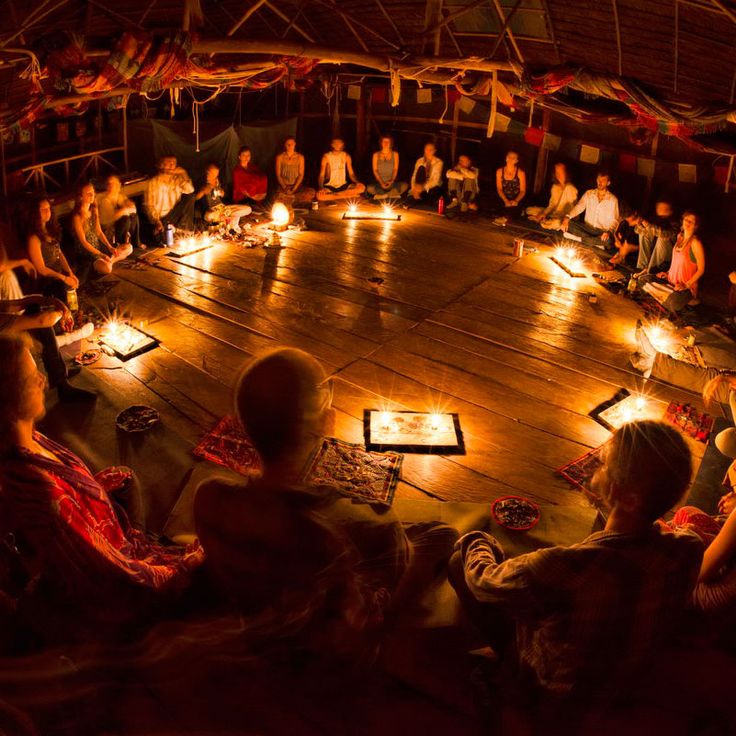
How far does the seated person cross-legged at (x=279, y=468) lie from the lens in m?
1.93

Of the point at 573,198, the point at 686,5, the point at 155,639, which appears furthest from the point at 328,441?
the point at 573,198

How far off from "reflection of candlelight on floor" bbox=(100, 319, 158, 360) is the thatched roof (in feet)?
6.70

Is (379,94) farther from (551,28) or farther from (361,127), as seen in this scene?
(551,28)

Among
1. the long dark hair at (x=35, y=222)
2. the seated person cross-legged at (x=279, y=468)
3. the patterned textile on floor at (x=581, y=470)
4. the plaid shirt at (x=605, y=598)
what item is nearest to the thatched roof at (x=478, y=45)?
the long dark hair at (x=35, y=222)

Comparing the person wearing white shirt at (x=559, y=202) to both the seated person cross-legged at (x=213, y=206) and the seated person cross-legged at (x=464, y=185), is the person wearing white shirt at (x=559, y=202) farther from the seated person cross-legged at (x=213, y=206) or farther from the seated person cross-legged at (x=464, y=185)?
the seated person cross-legged at (x=213, y=206)

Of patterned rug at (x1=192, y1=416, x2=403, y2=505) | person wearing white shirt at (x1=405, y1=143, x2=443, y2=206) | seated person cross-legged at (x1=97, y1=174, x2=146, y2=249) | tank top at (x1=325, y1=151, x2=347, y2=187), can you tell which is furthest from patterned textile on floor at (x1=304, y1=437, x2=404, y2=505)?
tank top at (x1=325, y1=151, x2=347, y2=187)

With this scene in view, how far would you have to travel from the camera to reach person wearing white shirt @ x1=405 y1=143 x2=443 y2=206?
1111cm

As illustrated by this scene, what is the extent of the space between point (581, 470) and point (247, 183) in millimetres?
7539

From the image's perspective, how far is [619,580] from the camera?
2.06 metres

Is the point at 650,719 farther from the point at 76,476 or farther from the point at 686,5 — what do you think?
the point at 686,5

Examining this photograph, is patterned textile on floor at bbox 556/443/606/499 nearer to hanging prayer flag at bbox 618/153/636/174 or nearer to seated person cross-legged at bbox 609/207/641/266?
seated person cross-legged at bbox 609/207/641/266

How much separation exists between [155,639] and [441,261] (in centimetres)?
673

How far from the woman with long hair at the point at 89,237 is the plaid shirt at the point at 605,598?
22.1 ft

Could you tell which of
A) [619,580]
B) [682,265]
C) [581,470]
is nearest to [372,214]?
[682,265]
